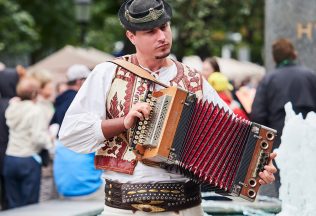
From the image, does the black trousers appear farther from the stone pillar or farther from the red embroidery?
the red embroidery

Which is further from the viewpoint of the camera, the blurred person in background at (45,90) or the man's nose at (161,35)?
the blurred person in background at (45,90)

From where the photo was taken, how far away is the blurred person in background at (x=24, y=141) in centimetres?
1088

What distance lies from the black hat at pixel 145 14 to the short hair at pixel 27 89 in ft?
19.5

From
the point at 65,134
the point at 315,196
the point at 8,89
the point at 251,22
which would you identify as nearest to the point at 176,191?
the point at 65,134

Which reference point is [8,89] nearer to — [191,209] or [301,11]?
[301,11]

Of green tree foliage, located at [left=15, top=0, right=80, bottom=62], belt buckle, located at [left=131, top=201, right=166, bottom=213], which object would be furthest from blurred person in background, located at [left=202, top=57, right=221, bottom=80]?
green tree foliage, located at [left=15, top=0, right=80, bottom=62]

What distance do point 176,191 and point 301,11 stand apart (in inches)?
297

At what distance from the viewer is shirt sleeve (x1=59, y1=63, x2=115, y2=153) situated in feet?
16.0

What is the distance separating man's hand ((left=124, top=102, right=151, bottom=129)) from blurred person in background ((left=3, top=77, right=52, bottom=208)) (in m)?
6.24

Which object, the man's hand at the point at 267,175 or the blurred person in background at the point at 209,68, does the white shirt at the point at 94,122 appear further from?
the blurred person in background at the point at 209,68

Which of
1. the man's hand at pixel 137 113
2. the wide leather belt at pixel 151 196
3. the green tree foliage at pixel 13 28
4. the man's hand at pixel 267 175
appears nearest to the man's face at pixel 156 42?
the man's hand at pixel 137 113

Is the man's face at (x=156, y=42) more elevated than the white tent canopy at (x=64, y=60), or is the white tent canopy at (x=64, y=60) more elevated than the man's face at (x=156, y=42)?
the white tent canopy at (x=64, y=60)

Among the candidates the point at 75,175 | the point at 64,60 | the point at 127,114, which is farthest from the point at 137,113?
the point at 64,60

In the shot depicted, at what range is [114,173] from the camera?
4930mm
